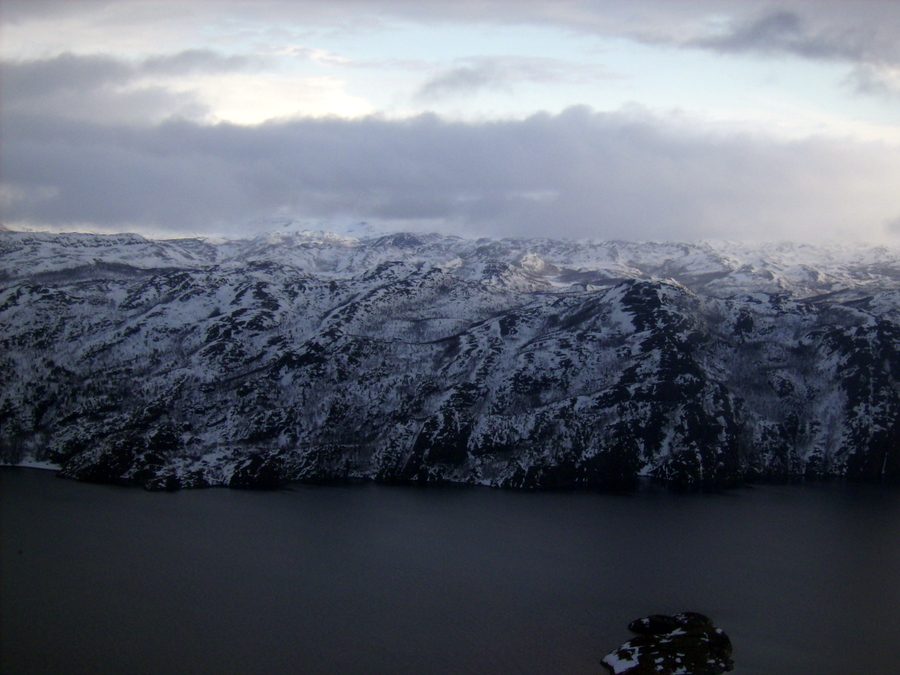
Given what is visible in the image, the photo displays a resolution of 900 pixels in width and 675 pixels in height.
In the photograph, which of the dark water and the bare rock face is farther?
the dark water

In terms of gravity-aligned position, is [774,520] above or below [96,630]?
below

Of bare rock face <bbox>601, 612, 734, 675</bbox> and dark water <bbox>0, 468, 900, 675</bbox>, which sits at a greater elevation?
bare rock face <bbox>601, 612, 734, 675</bbox>

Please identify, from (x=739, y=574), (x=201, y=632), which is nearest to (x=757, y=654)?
(x=739, y=574)

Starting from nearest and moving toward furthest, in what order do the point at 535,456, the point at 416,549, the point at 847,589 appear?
the point at 847,589 < the point at 416,549 < the point at 535,456

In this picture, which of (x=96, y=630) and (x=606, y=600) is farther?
(x=606, y=600)

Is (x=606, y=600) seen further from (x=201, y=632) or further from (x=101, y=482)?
(x=101, y=482)
